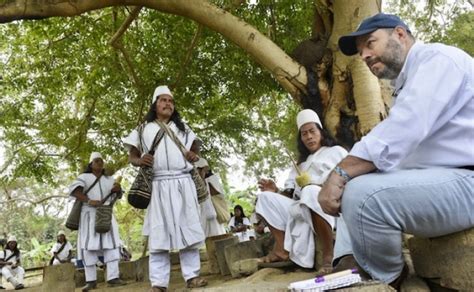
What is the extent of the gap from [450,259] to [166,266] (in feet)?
9.97

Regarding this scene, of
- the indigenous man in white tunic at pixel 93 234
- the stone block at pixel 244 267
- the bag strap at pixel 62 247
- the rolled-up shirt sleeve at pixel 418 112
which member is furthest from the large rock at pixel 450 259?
the bag strap at pixel 62 247

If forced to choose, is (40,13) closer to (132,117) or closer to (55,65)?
(55,65)

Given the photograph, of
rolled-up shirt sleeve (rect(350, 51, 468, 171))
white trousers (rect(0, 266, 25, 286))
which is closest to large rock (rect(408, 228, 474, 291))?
rolled-up shirt sleeve (rect(350, 51, 468, 171))

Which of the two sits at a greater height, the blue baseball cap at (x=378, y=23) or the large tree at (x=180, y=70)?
the large tree at (x=180, y=70)

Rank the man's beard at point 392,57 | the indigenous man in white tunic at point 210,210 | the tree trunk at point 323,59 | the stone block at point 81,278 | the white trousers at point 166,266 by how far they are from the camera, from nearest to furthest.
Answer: the man's beard at point 392,57 < the white trousers at point 166,266 < the tree trunk at point 323,59 < the indigenous man in white tunic at point 210,210 < the stone block at point 81,278

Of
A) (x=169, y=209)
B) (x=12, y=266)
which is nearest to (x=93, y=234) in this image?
(x=169, y=209)

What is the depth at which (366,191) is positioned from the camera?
7.18 ft

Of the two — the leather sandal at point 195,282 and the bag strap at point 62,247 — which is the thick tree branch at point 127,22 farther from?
the bag strap at point 62,247

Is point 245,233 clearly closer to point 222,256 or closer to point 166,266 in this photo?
point 222,256

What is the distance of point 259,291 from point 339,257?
534 millimetres

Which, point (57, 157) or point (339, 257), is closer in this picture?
point (339, 257)

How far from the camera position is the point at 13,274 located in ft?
35.0

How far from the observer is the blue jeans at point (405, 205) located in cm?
215

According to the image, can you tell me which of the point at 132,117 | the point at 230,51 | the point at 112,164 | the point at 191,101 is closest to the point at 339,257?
the point at 230,51
